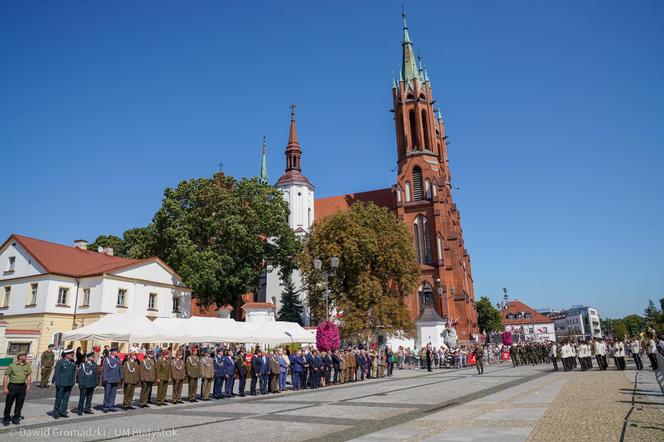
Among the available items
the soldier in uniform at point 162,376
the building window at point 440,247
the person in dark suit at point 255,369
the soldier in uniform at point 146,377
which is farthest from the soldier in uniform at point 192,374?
the building window at point 440,247

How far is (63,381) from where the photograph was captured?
38.1ft

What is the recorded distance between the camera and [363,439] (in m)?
7.79

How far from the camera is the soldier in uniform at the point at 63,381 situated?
38.1 ft

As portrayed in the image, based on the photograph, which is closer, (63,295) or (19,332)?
(19,332)

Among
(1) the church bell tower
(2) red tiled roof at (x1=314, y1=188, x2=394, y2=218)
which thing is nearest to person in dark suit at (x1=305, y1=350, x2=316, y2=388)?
(1) the church bell tower

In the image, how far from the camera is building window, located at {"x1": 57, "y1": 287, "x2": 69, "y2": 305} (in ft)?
103

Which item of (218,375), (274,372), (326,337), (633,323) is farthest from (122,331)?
(633,323)

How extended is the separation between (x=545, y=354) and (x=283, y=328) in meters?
23.8

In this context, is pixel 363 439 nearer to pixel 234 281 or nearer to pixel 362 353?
pixel 362 353

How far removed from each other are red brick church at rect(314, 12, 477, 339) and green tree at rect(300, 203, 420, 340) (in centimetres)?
1034

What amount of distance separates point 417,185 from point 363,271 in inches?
892

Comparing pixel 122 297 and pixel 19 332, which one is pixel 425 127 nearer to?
pixel 122 297

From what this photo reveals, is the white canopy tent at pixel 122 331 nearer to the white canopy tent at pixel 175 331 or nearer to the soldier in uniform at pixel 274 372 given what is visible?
the white canopy tent at pixel 175 331

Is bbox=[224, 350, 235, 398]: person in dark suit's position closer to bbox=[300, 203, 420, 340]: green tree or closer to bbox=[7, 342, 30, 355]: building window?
bbox=[7, 342, 30, 355]: building window
